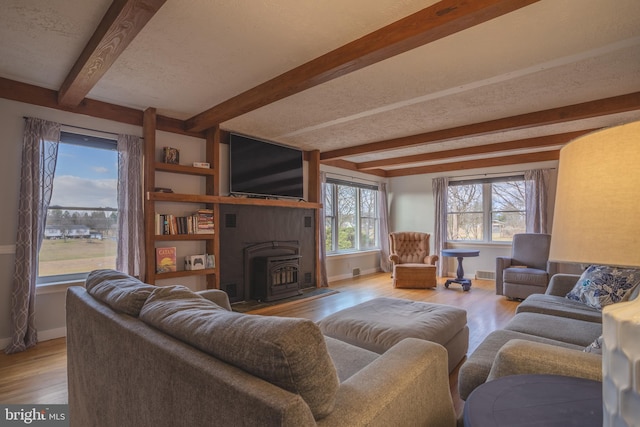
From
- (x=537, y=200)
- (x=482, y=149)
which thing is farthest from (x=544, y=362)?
(x=537, y=200)

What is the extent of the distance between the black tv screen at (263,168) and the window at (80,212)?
1426 millimetres

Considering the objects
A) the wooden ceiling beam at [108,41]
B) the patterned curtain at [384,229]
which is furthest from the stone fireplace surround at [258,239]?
the patterned curtain at [384,229]

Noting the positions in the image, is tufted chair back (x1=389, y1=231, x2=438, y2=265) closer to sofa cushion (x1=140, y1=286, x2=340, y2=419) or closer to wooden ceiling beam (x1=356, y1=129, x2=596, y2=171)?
wooden ceiling beam (x1=356, y1=129, x2=596, y2=171)

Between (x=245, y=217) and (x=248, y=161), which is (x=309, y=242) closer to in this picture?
(x=245, y=217)

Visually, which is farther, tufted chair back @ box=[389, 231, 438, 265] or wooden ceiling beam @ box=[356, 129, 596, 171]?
tufted chair back @ box=[389, 231, 438, 265]

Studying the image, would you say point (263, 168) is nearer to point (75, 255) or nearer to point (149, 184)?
point (149, 184)

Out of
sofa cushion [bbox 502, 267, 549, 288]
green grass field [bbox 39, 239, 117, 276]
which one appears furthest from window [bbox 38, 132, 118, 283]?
sofa cushion [bbox 502, 267, 549, 288]

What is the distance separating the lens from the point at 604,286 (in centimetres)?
253

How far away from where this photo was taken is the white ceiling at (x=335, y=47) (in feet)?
6.34

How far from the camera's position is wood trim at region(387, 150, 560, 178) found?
18.9 ft

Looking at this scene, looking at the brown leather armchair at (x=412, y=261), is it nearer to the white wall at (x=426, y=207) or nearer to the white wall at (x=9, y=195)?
the white wall at (x=426, y=207)

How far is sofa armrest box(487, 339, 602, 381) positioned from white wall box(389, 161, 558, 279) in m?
5.27

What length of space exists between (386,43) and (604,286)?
8.30ft

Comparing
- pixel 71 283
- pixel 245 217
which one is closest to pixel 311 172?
pixel 245 217
